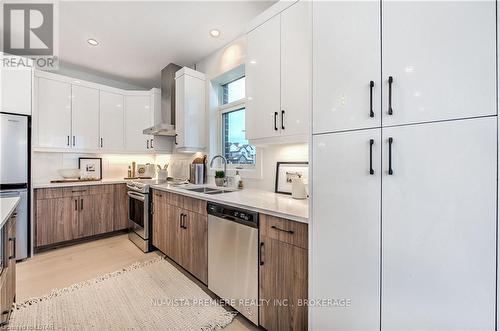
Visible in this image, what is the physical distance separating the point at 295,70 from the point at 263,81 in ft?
1.08

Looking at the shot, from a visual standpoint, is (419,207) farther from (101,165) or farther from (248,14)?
(101,165)

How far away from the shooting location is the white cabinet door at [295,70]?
5.18 ft

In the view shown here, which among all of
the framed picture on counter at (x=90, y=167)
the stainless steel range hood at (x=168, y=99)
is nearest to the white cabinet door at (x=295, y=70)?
the stainless steel range hood at (x=168, y=99)

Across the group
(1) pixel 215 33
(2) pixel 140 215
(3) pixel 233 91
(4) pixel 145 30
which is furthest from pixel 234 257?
(4) pixel 145 30

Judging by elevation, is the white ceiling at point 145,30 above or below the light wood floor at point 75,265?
above

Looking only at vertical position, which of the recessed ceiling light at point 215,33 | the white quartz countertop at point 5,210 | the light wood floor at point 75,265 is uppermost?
the recessed ceiling light at point 215,33

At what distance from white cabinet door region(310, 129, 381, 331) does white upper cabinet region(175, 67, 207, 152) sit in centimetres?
229

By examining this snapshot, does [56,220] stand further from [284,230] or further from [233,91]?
[284,230]

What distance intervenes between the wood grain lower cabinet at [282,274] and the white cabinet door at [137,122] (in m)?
3.35

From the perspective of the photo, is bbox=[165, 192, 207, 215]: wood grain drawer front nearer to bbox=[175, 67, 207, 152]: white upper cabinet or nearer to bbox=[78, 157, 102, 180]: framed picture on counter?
bbox=[175, 67, 207, 152]: white upper cabinet

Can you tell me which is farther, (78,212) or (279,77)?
(78,212)

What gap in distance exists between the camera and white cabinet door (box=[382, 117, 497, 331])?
2.42 ft

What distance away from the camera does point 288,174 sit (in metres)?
2.06

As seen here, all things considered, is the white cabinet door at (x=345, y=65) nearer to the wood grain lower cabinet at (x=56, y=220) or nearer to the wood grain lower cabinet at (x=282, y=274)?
the wood grain lower cabinet at (x=282, y=274)
